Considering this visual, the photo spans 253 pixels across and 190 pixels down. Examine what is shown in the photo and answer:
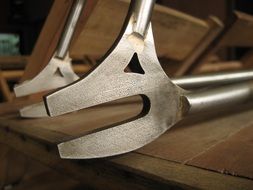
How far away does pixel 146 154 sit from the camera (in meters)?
0.45

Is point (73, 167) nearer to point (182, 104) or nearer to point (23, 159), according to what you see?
point (182, 104)

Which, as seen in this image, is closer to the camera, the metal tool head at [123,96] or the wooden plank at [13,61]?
the metal tool head at [123,96]

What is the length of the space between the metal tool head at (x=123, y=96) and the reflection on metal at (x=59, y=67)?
1.02ft

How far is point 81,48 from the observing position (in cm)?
103

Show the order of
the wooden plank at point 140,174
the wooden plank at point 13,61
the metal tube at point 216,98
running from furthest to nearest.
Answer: the wooden plank at point 13,61
the metal tube at point 216,98
the wooden plank at point 140,174

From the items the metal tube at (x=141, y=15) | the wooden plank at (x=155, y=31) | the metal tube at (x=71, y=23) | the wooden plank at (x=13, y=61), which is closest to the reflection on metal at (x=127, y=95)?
the metal tube at (x=141, y=15)

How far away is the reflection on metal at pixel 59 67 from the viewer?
69 cm

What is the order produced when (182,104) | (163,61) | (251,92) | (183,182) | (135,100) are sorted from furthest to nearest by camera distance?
(163,61) → (135,100) → (251,92) → (182,104) → (183,182)

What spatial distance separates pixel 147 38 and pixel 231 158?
8.0 inches

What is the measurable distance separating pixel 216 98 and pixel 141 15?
0.64 ft

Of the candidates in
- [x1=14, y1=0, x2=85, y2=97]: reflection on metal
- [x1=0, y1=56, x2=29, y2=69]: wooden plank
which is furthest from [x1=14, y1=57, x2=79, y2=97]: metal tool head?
[x1=0, y1=56, x2=29, y2=69]: wooden plank

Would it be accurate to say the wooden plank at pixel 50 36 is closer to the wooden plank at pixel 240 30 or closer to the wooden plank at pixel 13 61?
the wooden plank at pixel 240 30

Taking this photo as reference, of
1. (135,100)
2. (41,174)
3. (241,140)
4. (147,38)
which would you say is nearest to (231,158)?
(241,140)

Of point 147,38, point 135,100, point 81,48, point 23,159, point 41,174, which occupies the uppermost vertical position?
point 147,38
